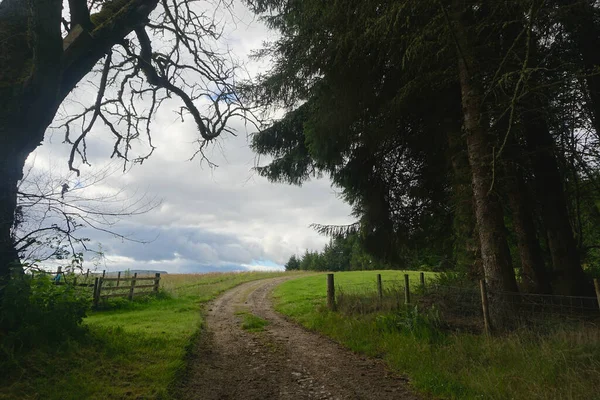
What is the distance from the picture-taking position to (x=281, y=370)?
601 centimetres

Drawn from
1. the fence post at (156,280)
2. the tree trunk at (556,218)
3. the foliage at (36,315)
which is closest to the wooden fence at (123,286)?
the fence post at (156,280)

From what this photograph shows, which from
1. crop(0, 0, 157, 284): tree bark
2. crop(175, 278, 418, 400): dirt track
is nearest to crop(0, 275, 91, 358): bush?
crop(0, 0, 157, 284): tree bark

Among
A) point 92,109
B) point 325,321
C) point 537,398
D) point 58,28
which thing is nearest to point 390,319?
point 325,321

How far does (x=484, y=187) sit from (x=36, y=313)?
8046 mm

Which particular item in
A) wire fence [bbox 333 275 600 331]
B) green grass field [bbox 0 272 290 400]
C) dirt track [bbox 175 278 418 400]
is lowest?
dirt track [bbox 175 278 418 400]

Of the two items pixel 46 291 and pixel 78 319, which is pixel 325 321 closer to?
pixel 78 319

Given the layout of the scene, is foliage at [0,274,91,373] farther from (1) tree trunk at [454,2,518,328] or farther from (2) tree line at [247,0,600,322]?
(1) tree trunk at [454,2,518,328]

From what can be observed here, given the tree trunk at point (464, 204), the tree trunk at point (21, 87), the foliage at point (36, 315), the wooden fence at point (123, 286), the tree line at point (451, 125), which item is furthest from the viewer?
the wooden fence at point (123, 286)

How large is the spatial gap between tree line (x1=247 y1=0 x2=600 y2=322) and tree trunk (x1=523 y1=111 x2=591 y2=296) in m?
0.03

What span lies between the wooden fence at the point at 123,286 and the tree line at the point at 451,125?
25.6 ft

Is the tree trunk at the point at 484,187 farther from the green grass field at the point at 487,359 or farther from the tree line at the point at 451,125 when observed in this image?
the green grass field at the point at 487,359

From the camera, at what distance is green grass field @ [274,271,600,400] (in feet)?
13.6

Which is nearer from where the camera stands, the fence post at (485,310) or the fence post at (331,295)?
the fence post at (485,310)

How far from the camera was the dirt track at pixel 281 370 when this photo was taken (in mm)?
4934
